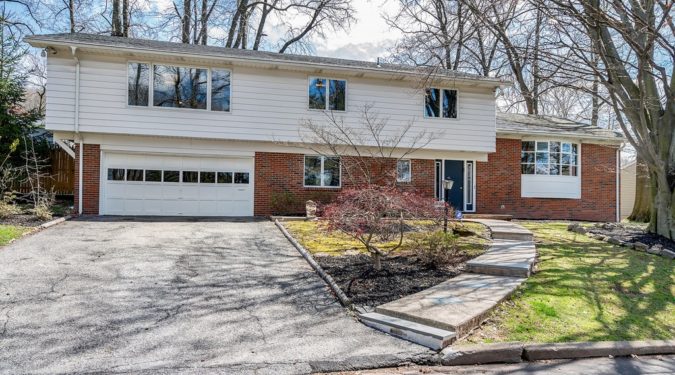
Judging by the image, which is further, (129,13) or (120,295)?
(129,13)

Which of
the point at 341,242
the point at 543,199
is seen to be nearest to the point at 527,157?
the point at 543,199

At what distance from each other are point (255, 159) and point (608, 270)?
36.0 feet

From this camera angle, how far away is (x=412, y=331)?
499 centimetres

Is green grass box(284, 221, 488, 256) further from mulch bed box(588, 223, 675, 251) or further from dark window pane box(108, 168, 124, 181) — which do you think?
dark window pane box(108, 168, 124, 181)

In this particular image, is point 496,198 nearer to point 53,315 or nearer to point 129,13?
point 53,315

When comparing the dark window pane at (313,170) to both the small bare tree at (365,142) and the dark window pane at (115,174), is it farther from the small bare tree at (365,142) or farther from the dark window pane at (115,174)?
the dark window pane at (115,174)

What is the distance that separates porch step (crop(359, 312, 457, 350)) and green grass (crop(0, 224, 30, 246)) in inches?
305

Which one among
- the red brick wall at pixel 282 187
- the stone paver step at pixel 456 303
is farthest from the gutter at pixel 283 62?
the stone paver step at pixel 456 303

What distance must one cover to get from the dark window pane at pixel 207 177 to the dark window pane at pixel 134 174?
74.2 inches

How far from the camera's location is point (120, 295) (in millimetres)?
6062

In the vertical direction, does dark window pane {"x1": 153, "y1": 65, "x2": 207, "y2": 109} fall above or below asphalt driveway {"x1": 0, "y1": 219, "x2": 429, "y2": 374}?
above

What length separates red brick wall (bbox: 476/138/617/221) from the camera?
1775 cm

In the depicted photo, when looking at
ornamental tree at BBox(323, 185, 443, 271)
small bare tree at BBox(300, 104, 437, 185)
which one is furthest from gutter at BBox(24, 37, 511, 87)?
ornamental tree at BBox(323, 185, 443, 271)

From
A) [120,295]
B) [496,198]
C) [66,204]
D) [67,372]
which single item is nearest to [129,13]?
[66,204]
